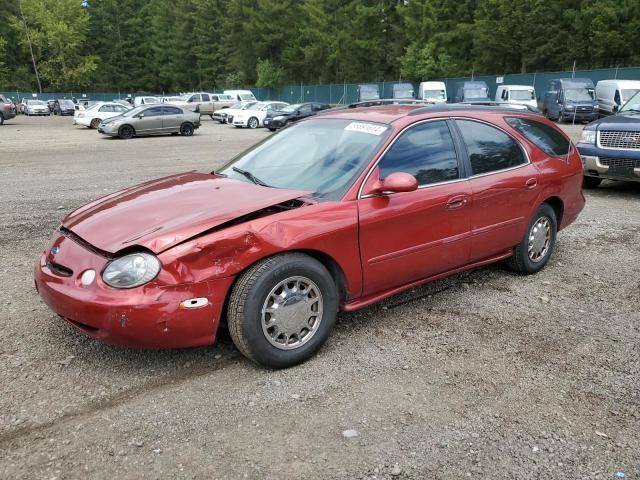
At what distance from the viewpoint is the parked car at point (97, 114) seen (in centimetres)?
2819

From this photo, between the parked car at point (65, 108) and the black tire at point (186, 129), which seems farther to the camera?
the parked car at point (65, 108)

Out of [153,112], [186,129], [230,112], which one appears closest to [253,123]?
[230,112]

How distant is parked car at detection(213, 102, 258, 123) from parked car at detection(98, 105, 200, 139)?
273 inches

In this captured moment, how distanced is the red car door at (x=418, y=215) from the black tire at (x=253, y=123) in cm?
2702

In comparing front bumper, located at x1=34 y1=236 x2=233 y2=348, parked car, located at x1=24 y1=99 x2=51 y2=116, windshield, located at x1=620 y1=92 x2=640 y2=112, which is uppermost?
parked car, located at x1=24 y1=99 x2=51 y2=116

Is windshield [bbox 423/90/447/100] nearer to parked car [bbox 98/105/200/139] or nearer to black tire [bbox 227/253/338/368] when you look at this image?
parked car [bbox 98/105/200/139]

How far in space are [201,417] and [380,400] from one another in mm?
1028

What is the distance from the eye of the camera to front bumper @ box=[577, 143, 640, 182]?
8.32 metres

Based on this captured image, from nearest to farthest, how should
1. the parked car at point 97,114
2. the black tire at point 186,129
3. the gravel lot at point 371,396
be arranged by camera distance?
the gravel lot at point 371,396
the black tire at point 186,129
the parked car at point 97,114

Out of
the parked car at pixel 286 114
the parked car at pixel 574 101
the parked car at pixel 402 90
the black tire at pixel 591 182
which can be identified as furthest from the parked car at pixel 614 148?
the parked car at pixel 402 90

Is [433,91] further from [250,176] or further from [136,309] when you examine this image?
[136,309]

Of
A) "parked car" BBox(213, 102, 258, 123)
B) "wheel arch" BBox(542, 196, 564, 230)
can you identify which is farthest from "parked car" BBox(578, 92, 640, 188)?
"parked car" BBox(213, 102, 258, 123)

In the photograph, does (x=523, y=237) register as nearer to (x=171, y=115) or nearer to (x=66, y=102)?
(x=171, y=115)

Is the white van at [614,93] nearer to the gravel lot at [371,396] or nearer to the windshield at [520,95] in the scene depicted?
the windshield at [520,95]
